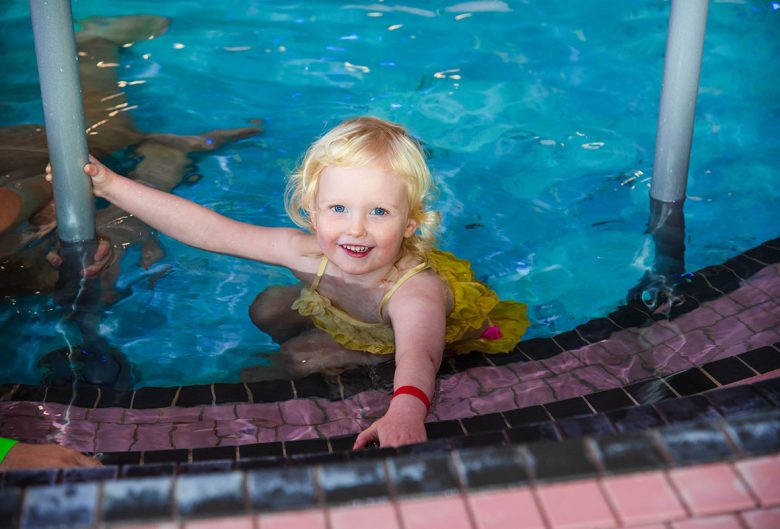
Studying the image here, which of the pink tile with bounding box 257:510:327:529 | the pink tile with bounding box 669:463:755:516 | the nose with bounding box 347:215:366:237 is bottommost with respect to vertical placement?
the nose with bounding box 347:215:366:237

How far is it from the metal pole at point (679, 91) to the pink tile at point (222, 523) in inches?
110

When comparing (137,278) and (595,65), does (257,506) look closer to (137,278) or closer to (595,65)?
(137,278)

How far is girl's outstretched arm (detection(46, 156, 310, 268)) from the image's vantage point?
3498 millimetres

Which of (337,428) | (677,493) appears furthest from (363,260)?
(677,493)

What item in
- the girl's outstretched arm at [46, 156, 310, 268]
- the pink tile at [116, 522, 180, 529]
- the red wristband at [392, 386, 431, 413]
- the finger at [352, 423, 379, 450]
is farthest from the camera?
the girl's outstretched arm at [46, 156, 310, 268]

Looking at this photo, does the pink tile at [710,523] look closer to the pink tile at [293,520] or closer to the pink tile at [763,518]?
the pink tile at [763,518]

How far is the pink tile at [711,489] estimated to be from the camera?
1.67m

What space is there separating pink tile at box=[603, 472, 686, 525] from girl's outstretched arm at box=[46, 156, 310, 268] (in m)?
2.05

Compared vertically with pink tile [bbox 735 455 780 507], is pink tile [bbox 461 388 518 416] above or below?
below

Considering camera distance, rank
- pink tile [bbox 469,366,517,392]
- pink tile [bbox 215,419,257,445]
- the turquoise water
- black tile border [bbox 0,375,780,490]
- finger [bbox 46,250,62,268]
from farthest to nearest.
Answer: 1. the turquoise water
2. finger [bbox 46,250,62,268]
3. pink tile [bbox 469,366,517,392]
4. pink tile [bbox 215,419,257,445]
5. black tile border [bbox 0,375,780,490]

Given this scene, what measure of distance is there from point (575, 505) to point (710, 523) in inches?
9.3

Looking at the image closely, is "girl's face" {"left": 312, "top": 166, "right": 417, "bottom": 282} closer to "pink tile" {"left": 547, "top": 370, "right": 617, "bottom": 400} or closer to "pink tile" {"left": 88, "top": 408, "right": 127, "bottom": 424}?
"pink tile" {"left": 547, "top": 370, "right": 617, "bottom": 400}

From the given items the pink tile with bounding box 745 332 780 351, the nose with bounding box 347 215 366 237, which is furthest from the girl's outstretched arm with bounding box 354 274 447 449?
the pink tile with bounding box 745 332 780 351

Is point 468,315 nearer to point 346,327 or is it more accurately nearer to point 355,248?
point 346,327
